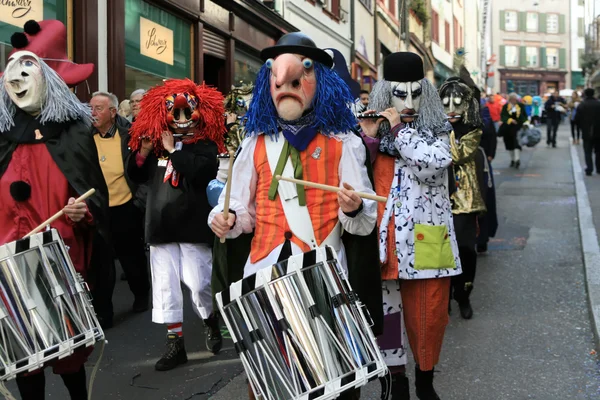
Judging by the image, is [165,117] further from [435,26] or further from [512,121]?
[435,26]

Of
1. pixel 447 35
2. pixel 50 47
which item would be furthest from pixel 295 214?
pixel 447 35

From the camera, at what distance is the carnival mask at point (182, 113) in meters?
5.21

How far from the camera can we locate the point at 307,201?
3.29 m

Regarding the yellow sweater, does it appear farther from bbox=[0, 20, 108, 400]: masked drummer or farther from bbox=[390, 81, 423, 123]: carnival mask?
bbox=[390, 81, 423, 123]: carnival mask

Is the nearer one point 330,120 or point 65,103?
point 330,120

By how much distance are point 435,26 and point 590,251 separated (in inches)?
1159

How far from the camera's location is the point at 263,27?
1463cm

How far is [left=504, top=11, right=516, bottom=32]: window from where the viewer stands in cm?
6756

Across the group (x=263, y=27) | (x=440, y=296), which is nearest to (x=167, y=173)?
(x=440, y=296)

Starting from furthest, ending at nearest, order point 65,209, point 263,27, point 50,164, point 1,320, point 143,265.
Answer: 1. point 263,27
2. point 143,265
3. point 50,164
4. point 65,209
5. point 1,320

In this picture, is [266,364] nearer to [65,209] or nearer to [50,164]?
[65,209]

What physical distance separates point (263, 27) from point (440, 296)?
1122 centimetres

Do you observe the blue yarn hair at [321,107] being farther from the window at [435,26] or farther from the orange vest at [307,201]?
the window at [435,26]

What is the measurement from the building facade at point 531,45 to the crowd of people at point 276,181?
212 feet
